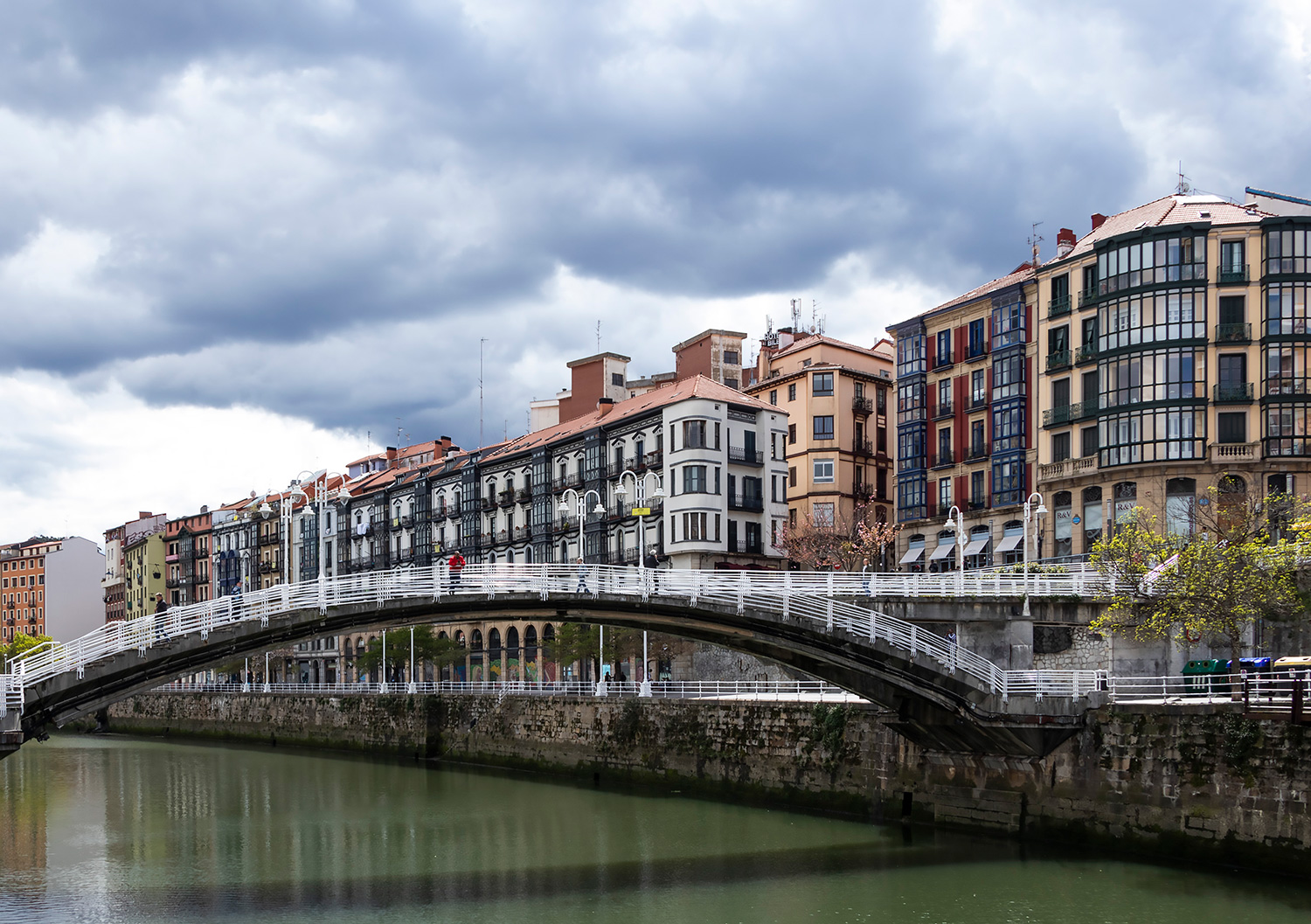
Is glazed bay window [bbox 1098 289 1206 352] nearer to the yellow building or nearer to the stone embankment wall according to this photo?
the stone embankment wall

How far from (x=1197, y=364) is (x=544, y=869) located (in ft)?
137

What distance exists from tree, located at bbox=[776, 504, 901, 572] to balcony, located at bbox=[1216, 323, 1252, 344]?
22964 mm

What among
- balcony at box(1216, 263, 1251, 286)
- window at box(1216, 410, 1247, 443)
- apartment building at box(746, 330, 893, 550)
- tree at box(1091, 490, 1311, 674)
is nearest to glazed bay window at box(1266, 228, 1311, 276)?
balcony at box(1216, 263, 1251, 286)

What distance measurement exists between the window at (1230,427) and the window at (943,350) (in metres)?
18.1

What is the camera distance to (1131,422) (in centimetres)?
6531

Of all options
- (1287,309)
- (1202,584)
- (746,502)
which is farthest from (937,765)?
(746,502)

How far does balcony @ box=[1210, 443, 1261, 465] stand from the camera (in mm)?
63281

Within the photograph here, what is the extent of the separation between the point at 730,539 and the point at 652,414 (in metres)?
9.32

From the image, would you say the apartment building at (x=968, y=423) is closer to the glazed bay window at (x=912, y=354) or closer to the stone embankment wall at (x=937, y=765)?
the glazed bay window at (x=912, y=354)

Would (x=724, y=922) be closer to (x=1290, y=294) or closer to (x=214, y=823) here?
(x=214, y=823)

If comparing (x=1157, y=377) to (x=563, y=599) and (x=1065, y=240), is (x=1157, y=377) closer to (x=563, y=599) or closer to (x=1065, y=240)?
(x=1065, y=240)

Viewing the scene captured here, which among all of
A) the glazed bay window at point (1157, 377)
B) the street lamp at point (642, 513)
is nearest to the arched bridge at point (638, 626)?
the street lamp at point (642, 513)

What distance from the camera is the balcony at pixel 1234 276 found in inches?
2547

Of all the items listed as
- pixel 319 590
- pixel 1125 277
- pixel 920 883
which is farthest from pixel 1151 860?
pixel 1125 277
